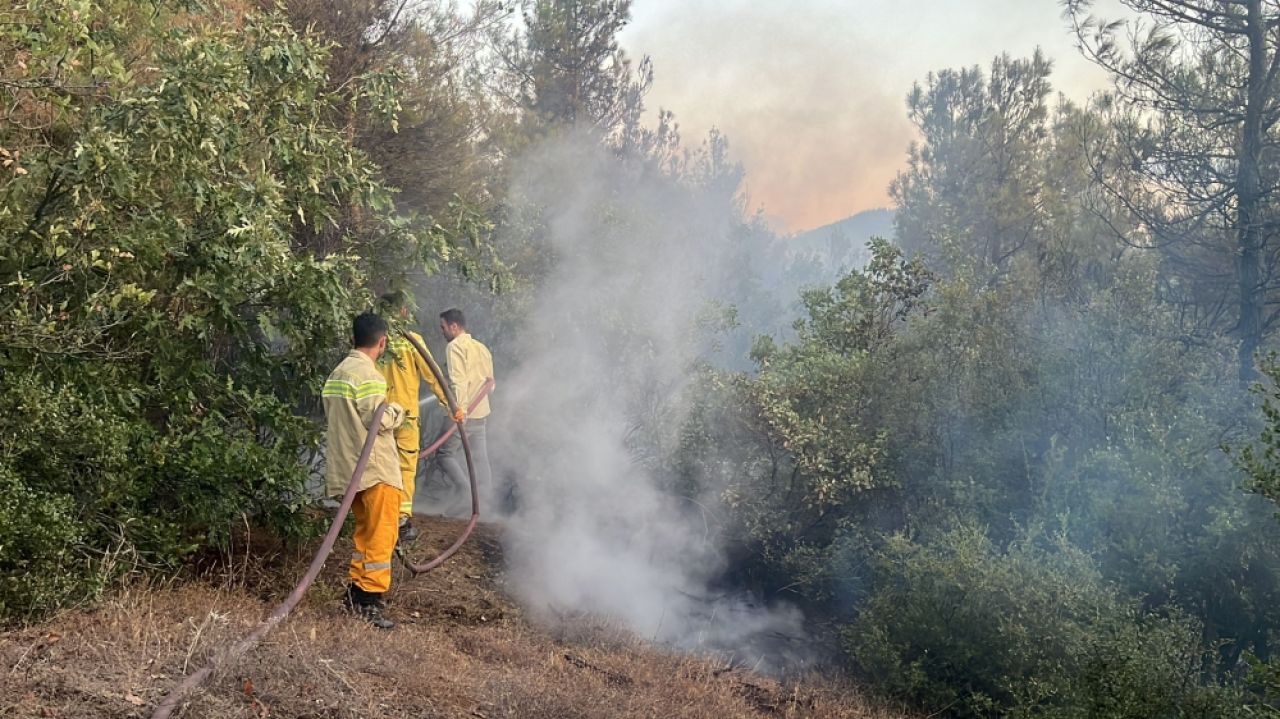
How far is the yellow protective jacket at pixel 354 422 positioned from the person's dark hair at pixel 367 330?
130mm

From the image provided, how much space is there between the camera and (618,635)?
6.52 metres

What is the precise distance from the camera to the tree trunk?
1044 cm

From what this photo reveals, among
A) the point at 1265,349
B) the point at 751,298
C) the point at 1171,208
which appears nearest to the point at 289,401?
the point at 1265,349

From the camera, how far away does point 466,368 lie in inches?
330

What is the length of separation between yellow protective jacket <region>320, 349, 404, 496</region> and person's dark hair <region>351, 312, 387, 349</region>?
130mm

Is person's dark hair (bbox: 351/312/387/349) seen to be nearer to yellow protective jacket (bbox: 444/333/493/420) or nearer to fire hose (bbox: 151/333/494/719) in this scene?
fire hose (bbox: 151/333/494/719)

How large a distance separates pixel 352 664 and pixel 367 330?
1929 mm

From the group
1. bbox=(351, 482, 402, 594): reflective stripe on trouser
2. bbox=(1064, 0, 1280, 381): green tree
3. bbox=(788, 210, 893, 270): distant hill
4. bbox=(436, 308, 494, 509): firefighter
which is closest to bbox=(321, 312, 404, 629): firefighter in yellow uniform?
bbox=(351, 482, 402, 594): reflective stripe on trouser

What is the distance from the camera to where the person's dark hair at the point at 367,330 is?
213 inches

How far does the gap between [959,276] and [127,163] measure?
335 inches

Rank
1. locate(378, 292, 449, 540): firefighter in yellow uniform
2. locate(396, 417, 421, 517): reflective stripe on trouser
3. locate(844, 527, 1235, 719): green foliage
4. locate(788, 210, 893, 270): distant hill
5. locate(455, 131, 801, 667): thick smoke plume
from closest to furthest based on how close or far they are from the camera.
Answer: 1. locate(844, 527, 1235, 719): green foliage
2. locate(378, 292, 449, 540): firefighter in yellow uniform
3. locate(396, 417, 421, 517): reflective stripe on trouser
4. locate(455, 131, 801, 667): thick smoke plume
5. locate(788, 210, 893, 270): distant hill

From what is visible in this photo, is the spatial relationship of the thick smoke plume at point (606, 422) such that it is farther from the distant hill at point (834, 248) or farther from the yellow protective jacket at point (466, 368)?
the distant hill at point (834, 248)

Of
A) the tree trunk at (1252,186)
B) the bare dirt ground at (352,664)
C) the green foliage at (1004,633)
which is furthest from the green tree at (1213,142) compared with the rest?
the bare dirt ground at (352,664)

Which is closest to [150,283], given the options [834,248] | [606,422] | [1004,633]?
[1004,633]
